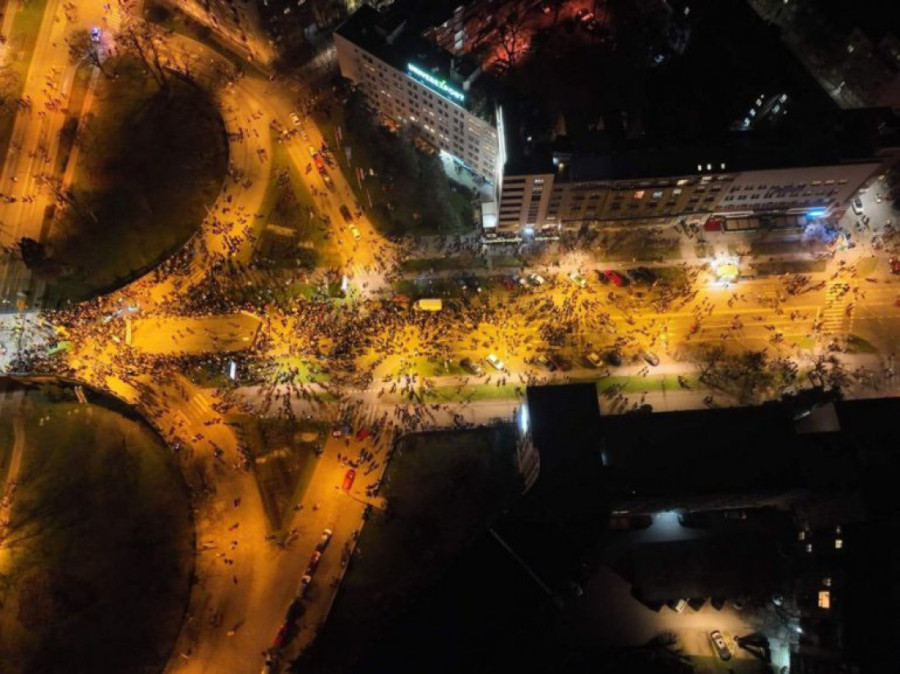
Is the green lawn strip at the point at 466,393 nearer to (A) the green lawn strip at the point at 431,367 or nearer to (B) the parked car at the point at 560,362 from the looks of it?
(A) the green lawn strip at the point at 431,367

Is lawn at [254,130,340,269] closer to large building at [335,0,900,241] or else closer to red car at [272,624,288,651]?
large building at [335,0,900,241]

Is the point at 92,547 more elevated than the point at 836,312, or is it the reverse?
the point at 836,312

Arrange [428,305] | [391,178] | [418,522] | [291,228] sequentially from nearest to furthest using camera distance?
[418,522] → [428,305] → [291,228] → [391,178]

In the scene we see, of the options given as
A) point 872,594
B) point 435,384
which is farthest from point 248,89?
point 872,594

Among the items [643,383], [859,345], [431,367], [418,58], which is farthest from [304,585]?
[859,345]

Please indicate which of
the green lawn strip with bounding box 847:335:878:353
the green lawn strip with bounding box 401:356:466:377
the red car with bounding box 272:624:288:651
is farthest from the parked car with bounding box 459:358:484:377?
the green lawn strip with bounding box 847:335:878:353

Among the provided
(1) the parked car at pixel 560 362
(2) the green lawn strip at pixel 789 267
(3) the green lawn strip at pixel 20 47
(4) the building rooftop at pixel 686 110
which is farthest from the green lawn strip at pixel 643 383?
(3) the green lawn strip at pixel 20 47

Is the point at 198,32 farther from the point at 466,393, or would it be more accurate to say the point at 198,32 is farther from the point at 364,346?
the point at 466,393
